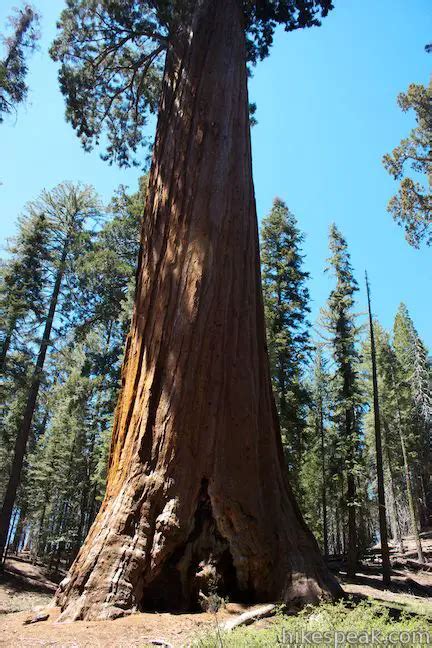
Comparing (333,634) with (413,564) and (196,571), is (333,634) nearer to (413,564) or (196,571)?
(196,571)

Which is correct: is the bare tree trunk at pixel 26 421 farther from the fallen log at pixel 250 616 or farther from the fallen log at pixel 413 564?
the fallen log at pixel 413 564

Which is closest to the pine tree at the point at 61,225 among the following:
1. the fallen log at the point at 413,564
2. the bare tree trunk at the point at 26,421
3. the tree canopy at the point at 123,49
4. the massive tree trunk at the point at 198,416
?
the bare tree trunk at the point at 26,421

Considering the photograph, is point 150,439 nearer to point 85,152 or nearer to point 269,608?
point 269,608

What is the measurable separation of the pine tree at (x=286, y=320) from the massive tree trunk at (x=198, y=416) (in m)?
12.3

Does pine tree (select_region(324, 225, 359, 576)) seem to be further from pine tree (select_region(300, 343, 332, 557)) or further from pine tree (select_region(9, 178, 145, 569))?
pine tree (select_region(9, 178, 145, 569))

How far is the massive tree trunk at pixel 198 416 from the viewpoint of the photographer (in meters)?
4.65

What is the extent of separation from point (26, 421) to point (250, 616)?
48.5 ft

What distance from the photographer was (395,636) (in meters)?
2.93

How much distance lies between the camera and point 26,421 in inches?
667

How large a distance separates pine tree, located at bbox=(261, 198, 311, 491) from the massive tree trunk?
40.3ft

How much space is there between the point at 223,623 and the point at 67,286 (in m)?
18.0

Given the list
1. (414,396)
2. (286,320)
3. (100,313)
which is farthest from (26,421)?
(414,396)

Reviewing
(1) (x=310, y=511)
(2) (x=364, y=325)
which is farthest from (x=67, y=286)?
(1) (x=310, y=511)

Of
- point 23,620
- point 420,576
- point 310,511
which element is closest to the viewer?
point 23,620
